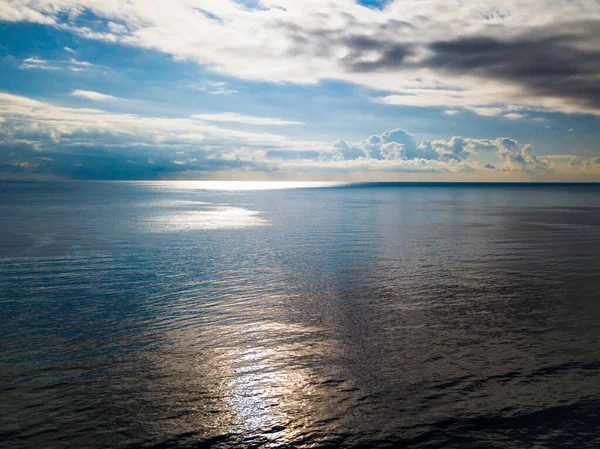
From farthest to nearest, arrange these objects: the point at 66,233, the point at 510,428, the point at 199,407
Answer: the point at 66,233, the point at 199,407, the point at 510,428

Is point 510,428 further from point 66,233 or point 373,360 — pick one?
point 66,233

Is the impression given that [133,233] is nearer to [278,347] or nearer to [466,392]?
[278,347]

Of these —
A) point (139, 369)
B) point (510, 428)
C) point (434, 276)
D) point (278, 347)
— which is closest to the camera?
point (510, 428)

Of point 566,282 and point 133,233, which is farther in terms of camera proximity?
point 133,233

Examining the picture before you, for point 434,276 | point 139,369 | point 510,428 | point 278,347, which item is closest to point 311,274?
point 434,276

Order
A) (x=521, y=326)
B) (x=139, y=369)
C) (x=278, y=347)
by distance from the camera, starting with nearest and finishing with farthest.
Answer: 1. (x=139, y=369)
2. (x=278, y=347)
3. (x=521, y=326)

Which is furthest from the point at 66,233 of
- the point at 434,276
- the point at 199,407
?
the point at 199,407
